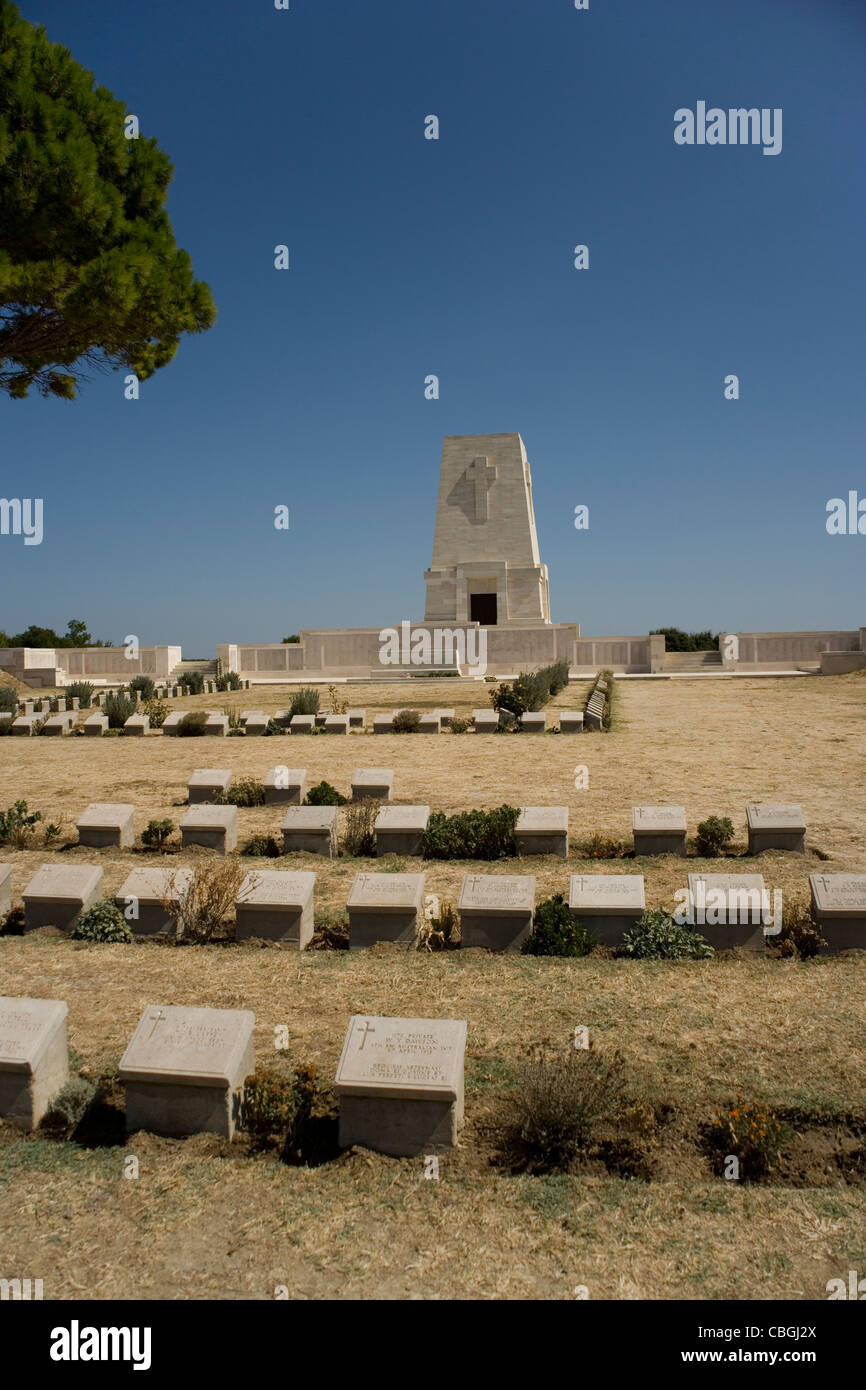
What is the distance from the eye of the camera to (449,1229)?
3209mm

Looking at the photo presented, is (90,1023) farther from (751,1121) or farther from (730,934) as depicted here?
(730,934)

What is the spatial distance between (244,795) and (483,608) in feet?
90.6

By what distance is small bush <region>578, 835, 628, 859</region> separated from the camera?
809cm

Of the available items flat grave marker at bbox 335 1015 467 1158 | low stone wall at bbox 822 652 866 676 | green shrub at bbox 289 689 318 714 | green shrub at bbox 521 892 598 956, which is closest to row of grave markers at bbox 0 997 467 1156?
flat grave marker at bbox 335 1015 467 1158

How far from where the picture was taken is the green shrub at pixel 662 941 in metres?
5.84

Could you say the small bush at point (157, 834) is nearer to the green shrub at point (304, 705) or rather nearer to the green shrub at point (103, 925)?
the green shrub at point (103, 925)

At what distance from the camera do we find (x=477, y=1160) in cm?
365

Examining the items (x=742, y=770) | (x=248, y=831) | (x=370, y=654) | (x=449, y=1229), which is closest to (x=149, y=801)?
(x=248, y=831)

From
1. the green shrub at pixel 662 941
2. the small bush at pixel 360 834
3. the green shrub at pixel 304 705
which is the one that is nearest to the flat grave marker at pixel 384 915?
the green shrub at pixel 662 941

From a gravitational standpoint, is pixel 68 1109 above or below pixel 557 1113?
below

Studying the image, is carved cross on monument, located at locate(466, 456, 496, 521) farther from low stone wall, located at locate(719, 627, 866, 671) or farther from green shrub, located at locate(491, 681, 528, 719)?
green shrub, located at locate(491, 681, 528, 719)

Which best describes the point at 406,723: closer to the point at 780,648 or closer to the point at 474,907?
the point at 474,907

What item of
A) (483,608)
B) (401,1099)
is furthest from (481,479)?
(401,1099)

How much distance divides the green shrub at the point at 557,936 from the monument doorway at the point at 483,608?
1232 inches
